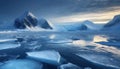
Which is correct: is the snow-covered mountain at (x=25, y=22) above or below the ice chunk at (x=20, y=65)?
above

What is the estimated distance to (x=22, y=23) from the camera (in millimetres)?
49406

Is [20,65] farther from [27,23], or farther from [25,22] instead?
[27,23]

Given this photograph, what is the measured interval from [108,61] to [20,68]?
136 inches

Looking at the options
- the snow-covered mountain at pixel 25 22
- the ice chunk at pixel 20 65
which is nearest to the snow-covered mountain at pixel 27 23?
the snow-covered mountain at pixel 25 22

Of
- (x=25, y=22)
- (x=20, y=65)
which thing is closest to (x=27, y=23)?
(x=25, y=22)

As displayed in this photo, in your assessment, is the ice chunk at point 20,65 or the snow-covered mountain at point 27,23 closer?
the ice chunk at point 20,65

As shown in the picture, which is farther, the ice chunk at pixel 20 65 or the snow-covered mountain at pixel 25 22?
the snow-covered mountain at pixel 25 22

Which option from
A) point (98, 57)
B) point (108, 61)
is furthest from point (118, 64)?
point (98, 57)

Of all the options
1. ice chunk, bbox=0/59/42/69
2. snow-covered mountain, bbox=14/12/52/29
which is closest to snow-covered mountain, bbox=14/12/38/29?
snow-covered mountain, bbox=14/12/52/29

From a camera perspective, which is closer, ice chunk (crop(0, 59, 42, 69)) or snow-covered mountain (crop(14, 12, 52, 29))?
ice chunk (crop(0, 59, 42, 69))

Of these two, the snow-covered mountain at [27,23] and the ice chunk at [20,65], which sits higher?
the snow-covered mountain at [27,23]

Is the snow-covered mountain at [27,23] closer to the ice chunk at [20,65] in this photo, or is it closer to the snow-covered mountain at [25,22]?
the snow-covered mountain at [25,22]

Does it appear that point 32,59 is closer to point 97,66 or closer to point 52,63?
point 52,63

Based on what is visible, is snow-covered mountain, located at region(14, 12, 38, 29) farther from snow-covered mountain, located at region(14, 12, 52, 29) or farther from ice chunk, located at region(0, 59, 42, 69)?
ice chunk, located at region(0, 59, 42, 69)
